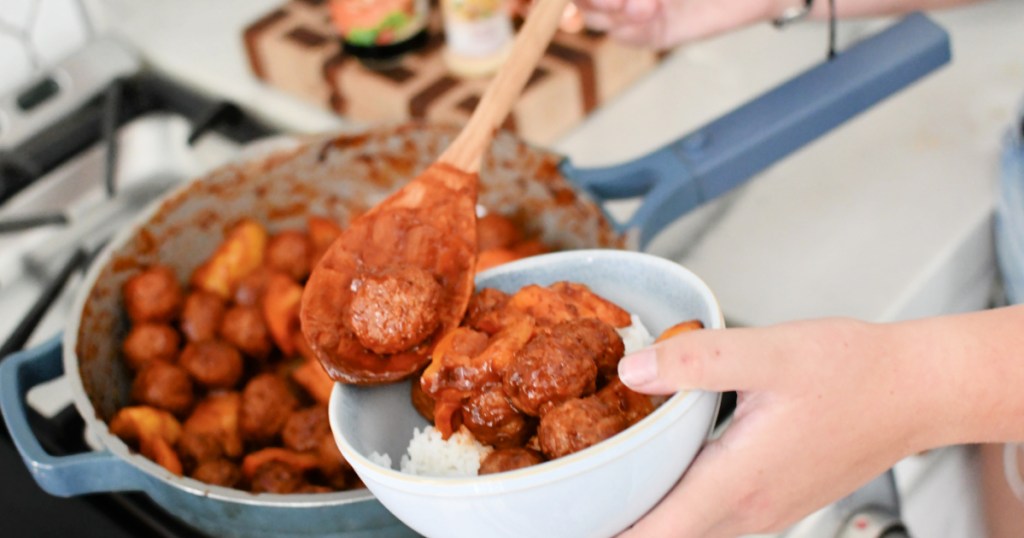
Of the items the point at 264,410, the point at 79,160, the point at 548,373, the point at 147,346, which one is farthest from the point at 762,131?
the point at 79,160

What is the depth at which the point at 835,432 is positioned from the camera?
2.06 feet

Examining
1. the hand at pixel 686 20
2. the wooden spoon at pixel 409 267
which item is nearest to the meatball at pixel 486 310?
the wooden spoon at pixel 409 267

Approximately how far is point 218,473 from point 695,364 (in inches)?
18.5

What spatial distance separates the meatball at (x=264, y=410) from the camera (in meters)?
0.89

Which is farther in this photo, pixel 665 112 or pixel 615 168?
pixel 665 112

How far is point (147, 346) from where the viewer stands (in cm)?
95

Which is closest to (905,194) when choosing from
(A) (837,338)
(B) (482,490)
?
(A) (837,338)

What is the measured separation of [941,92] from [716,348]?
33.0 inches

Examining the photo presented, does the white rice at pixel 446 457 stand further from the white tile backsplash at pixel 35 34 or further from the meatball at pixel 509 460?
the white tile backsplash at pixel 35 34

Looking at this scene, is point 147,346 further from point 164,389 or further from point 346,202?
point 346,202

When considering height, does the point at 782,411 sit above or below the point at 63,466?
above

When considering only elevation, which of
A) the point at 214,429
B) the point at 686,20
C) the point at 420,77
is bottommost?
the point at 214,429

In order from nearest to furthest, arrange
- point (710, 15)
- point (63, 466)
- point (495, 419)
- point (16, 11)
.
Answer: point (495, 419)
point (63, 466)
point (710, 15)
point (16, 11)

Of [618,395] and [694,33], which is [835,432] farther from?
[694,33]
